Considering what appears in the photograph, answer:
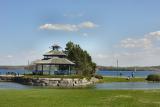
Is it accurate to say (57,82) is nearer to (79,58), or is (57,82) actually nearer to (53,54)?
(53,54)

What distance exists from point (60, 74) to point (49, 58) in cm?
874

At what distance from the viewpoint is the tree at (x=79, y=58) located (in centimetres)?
12581

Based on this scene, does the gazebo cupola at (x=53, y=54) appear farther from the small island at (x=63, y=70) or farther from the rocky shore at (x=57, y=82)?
the rocky shore at (x=57, y=82)

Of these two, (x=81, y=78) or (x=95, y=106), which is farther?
(x=81, y=78)

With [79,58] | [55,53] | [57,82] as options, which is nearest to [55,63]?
[55,53]

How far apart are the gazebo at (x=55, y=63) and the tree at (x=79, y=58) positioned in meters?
4.62

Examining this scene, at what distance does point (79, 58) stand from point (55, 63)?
16.6m

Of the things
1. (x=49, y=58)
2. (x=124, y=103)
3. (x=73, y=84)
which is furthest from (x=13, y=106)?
(x=49, y=58)

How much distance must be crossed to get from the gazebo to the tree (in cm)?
462

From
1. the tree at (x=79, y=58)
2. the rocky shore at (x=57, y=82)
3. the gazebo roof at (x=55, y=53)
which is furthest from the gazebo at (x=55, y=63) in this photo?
the rocky shore at (x=57, y=82)

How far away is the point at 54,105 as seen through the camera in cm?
3106

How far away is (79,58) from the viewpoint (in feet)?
417

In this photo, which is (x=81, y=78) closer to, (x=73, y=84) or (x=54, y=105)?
(x=73, y=84)

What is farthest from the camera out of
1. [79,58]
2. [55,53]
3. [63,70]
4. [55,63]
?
[79,58]
